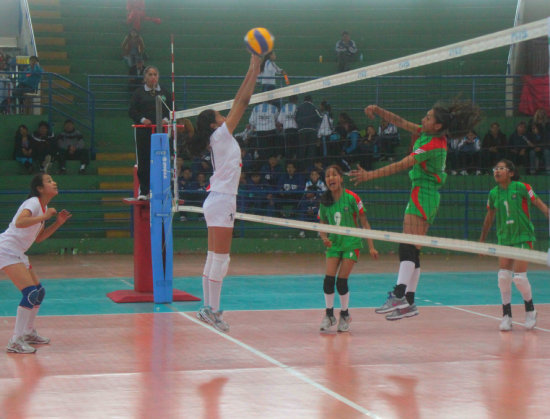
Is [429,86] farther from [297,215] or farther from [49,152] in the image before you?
[49,152]

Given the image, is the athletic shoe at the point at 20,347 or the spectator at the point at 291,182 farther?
the spectator at the point at 291,182

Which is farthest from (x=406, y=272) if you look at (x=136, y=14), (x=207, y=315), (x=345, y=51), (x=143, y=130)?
(x=136, y=14)

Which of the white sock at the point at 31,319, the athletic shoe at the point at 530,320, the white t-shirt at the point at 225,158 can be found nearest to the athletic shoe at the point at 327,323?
the white t-shirt at the point at 225,158

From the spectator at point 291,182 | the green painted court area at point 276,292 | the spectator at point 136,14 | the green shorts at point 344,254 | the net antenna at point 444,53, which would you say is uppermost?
the spectator at point 136,14

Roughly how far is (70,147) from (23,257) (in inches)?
501

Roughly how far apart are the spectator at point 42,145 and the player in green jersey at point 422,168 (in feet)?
44.0

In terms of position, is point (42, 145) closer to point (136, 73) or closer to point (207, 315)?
point (136, 73)

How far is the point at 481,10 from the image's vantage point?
91.2 feet

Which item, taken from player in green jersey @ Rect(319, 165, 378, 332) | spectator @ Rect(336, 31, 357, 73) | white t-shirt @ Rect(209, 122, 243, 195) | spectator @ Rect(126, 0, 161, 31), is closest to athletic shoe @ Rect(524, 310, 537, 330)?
player in green jersey @ Rect(319, 165, 378, 332)

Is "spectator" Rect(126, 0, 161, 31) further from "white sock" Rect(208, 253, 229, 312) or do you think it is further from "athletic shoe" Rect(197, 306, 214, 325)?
"athletic shoe" Rect(197, 306, 214, 325)

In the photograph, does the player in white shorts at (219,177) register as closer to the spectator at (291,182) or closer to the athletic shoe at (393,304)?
the athletic shoe at (393,304)

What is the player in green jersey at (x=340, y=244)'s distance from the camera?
9320 mm

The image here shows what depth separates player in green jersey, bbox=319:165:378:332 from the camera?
932cm

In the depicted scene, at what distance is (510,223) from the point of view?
30.9 ft
